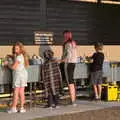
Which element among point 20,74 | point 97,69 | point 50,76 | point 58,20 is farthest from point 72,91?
point 58,20

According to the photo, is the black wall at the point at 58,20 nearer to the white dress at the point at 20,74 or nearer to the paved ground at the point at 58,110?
the paved ground at the point at 58,110

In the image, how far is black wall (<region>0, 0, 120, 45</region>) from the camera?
1680cm

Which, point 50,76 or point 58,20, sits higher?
point 58,20

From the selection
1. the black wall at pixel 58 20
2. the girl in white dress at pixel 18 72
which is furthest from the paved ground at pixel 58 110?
the black wall at pixel 58 20

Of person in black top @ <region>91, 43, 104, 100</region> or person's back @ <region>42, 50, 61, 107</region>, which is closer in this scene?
person's back @ <region>42, 50, 61, 107</region>

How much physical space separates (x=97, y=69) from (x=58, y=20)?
2.98 meters

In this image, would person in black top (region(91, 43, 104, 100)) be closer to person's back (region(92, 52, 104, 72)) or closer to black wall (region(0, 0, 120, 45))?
person's back (region(92, 52, 104, 72))

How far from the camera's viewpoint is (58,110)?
45.9 ft

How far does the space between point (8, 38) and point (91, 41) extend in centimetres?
317

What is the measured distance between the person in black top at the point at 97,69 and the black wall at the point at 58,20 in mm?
2447

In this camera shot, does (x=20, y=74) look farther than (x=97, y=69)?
No

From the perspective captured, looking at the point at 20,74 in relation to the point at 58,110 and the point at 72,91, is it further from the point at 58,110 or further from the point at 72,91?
the point at 72,91

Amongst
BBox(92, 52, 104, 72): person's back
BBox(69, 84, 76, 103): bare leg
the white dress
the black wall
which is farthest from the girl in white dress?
the black wall

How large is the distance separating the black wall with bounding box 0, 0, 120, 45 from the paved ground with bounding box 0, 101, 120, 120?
2899mm
